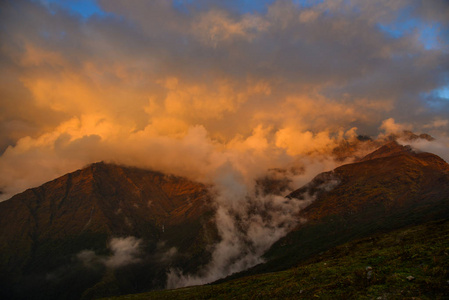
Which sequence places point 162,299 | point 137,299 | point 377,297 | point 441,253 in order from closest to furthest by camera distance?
point 377,297, point 441,253, point 162,299, point 137,299

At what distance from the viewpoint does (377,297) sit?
25797 millimetres

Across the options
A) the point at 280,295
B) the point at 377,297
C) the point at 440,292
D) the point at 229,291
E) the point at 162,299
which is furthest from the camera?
the point at 162,299

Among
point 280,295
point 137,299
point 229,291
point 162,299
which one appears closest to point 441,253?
point 280,295

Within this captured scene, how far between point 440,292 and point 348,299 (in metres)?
8.35

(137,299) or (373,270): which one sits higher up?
(373,270)

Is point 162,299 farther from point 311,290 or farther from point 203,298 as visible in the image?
point 311,290

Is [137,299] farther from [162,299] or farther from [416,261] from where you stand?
[416,261]

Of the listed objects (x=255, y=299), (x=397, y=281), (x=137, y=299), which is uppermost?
(x=397, y=281)

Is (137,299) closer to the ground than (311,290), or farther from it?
closer to the ground

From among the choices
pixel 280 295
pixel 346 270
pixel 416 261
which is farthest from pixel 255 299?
pixel 416 261

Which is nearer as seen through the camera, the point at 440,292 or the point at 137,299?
the point at 440,292

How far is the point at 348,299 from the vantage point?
2750 cm

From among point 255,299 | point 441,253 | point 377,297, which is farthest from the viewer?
point 255,299

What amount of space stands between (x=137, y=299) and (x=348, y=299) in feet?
292
